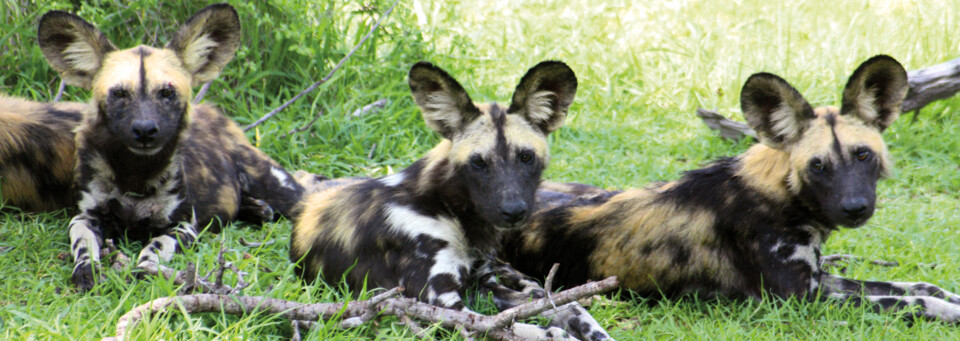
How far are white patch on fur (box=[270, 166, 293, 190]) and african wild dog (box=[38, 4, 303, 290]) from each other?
47 cm

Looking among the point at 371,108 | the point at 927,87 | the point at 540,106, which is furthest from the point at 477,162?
the point at 927,87

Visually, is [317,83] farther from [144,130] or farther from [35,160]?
[144,130]

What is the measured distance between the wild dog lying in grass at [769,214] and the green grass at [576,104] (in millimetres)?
119

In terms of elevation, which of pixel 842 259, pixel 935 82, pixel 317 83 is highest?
pixel 317 83

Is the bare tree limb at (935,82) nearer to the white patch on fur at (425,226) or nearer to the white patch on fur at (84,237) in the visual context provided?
A: the white patch on fur at (425,226)

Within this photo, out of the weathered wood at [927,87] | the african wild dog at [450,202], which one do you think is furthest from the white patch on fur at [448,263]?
the weathered wood at [927,87]

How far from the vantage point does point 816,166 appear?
3375mm

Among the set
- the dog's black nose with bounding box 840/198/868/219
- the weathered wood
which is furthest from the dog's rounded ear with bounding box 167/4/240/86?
the weathered wood

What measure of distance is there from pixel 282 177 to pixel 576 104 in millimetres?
2434

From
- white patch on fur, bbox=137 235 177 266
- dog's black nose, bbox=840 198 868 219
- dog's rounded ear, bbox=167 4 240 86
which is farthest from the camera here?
dog's rounded ear, bbox=167 4 240 86

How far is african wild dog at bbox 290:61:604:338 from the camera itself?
330cm

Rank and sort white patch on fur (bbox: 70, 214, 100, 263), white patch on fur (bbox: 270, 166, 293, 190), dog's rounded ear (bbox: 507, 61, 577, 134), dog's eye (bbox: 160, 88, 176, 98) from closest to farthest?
dog's rounded ear (bbox: 507, 61, 577, 134) < white patch on fur (bbox: 70, 214, 100, 263) < dog's eye (bbox: 160, 88, 176, 98) < white patch on fur (bbox: 270, 166, 293, 190)

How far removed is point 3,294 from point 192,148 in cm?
135

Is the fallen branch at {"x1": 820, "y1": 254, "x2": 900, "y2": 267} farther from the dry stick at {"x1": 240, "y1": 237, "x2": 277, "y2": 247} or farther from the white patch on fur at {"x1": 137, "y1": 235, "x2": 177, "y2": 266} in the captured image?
the white patch on fur at {"x1": 137, "y1": 235, "x2": 177, "y2": 266}
